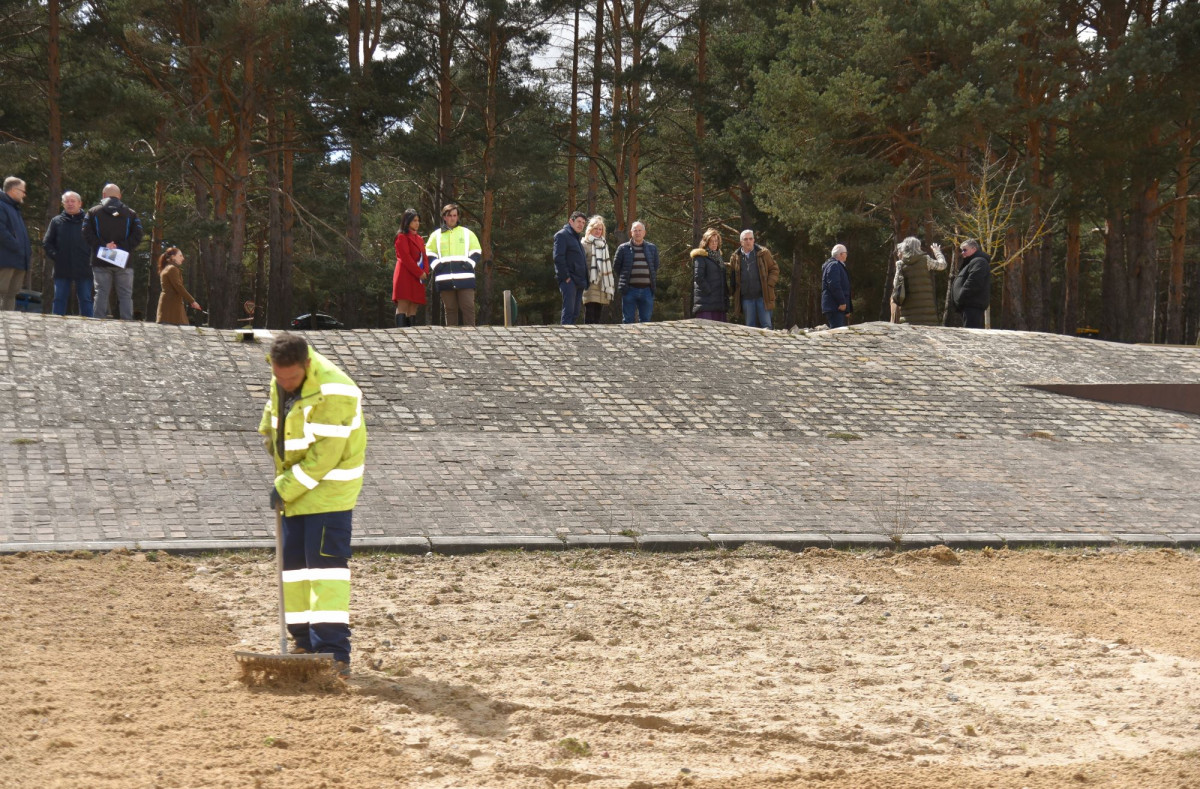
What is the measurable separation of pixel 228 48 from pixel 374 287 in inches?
282

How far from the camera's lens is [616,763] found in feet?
16.0

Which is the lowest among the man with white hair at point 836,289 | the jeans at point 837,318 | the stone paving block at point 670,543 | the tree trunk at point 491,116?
the stone paving block at point 670,543

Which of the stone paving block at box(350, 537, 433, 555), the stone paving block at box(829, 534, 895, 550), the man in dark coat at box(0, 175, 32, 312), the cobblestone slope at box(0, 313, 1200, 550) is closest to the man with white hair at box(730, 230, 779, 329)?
the cobblestone slope at box(0, 313, 1200, 550)

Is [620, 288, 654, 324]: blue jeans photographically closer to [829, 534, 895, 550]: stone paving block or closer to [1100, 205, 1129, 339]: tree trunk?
[829, 534, 895, 550]: stone paving block

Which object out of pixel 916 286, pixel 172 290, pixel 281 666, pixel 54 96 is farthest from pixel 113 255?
pixel 54 96

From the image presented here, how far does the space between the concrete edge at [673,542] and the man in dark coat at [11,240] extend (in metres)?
7.57

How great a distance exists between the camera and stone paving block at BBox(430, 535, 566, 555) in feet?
30.3

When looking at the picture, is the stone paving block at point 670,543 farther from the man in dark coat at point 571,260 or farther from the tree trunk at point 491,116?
the tree trunk at point 491,116

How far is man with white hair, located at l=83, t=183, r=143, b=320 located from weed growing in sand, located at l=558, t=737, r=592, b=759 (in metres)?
12.4

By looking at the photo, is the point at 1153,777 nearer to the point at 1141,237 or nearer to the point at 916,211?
the point at 916,211

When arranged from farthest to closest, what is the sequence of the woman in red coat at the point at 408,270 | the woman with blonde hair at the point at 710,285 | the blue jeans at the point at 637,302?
the woman with blonde hair at the point at 710,285 < the blue jeans at the point at 637,302 < the woman in red coat at the point at 408,270

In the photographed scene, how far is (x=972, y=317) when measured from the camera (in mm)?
19234

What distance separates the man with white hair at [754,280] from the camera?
18.2 meters

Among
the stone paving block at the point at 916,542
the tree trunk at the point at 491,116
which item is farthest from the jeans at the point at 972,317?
the tree trunk at the point at 491,116
